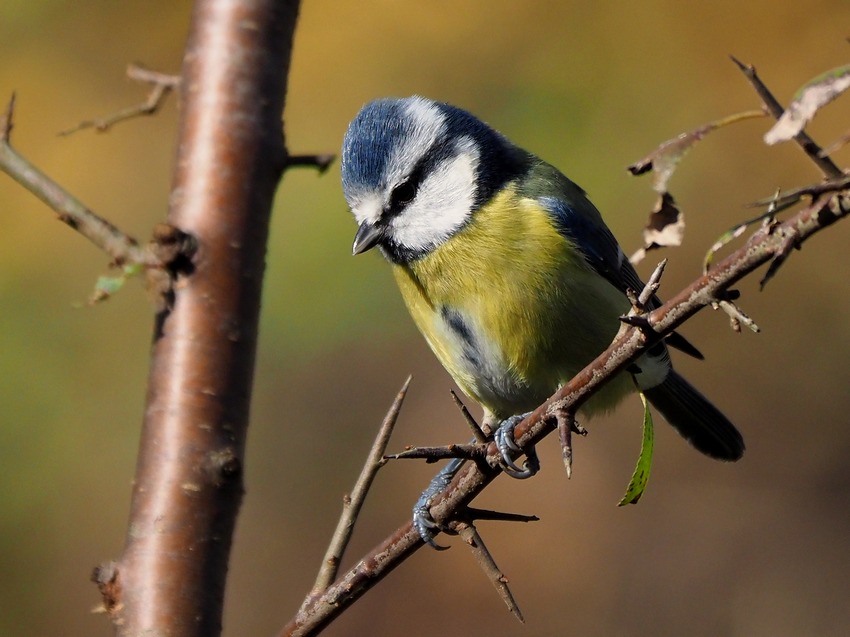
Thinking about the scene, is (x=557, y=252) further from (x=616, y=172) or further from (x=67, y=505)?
(x=67, y=505)

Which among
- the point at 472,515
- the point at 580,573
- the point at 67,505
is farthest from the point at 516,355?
the point at 67,505

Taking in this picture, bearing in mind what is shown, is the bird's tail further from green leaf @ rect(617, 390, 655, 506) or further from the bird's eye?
green leaf @ rect(617, 390, 655, 506)

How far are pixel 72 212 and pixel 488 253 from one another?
3.21ft

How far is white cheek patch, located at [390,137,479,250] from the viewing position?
245 centimetres

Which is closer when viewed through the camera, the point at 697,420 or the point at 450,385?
the point at 697,420

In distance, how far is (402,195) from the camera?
8.26 feet

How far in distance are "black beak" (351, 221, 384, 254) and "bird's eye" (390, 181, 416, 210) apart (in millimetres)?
72

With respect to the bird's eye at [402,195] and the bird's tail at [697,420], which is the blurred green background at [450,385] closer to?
the bird's tail at [697,420]

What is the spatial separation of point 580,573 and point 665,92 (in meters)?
1.72

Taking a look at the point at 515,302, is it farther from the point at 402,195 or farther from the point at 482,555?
the point at 482,555

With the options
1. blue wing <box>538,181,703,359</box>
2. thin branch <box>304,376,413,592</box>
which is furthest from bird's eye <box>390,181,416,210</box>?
thin branch <box>304,376,413,592</box>

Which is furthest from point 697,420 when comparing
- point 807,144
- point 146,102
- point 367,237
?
point 807,144

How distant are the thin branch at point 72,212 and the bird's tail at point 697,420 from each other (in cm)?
164

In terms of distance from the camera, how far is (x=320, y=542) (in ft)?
11.4
